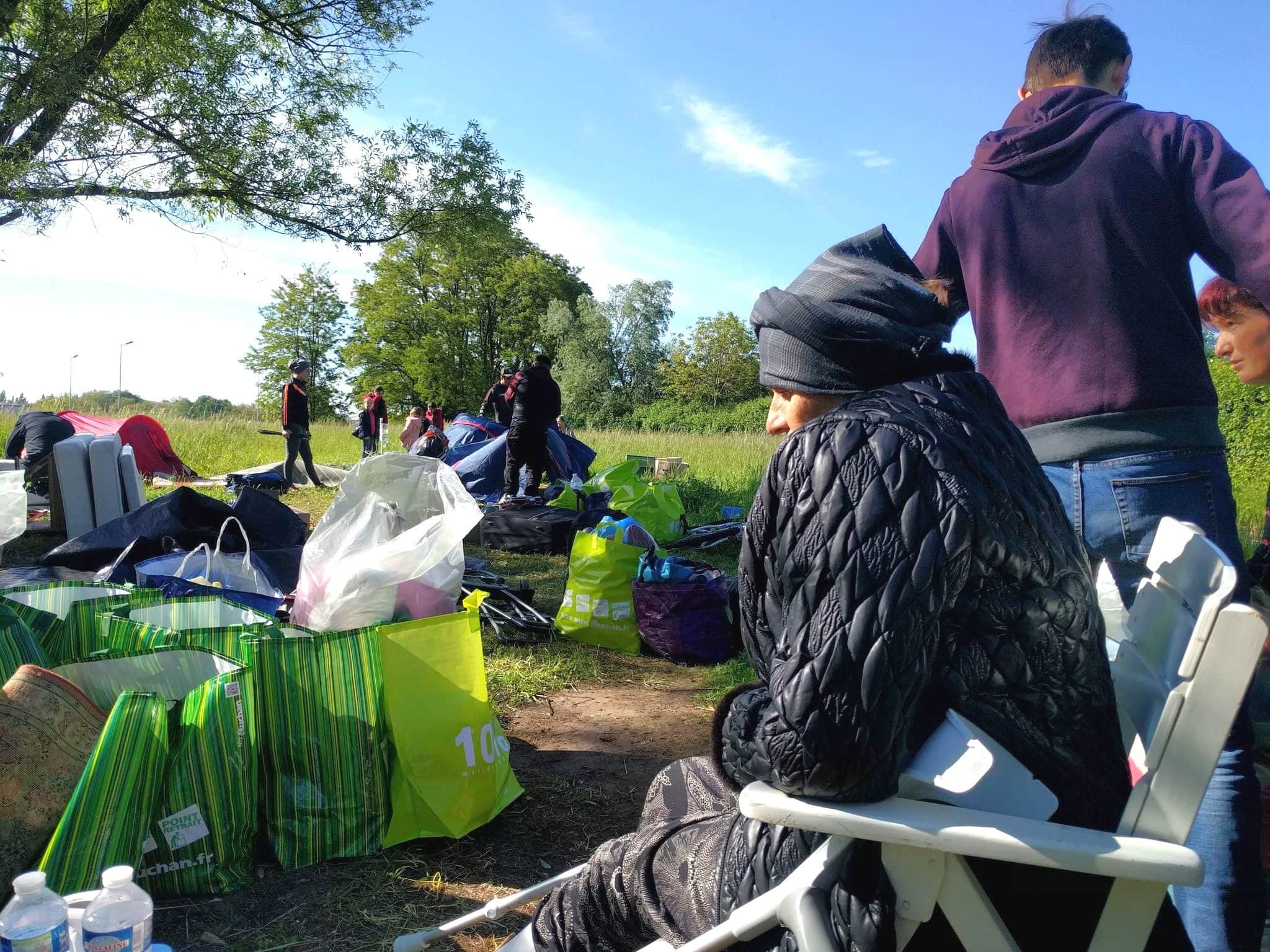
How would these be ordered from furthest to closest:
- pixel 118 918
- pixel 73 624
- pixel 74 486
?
→ pixel 74 486
pixel 73 624
pixel 118 918

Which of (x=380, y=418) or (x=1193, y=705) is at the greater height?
(x=380, y=418)

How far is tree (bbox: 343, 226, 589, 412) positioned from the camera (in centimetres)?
4397

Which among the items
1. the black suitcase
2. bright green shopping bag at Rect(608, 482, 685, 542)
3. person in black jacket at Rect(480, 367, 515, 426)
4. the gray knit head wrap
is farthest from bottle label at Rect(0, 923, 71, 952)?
person in black jacket at Rect(480, 367, 515, 426)

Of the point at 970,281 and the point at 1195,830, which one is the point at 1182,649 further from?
the point at 970,281

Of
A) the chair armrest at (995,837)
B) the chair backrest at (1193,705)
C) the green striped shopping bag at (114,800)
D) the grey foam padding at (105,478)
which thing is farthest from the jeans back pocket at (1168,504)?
the grey foam padding at (105,478)

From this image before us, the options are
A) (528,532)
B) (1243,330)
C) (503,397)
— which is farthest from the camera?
(503,397)

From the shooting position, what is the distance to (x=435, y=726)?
2.58 metres

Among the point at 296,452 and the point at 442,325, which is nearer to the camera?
the point at 296,452

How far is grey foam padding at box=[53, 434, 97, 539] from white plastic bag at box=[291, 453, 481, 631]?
4484 millimetres

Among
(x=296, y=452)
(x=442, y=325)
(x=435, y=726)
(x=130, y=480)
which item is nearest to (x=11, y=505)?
(x=435, y=726)

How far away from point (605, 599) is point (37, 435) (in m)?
7.06

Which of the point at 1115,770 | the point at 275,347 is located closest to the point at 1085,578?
the point at 1115,770

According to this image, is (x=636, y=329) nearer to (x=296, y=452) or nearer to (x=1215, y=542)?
(x=296, y=452)

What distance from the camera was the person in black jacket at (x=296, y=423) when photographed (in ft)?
40.2
